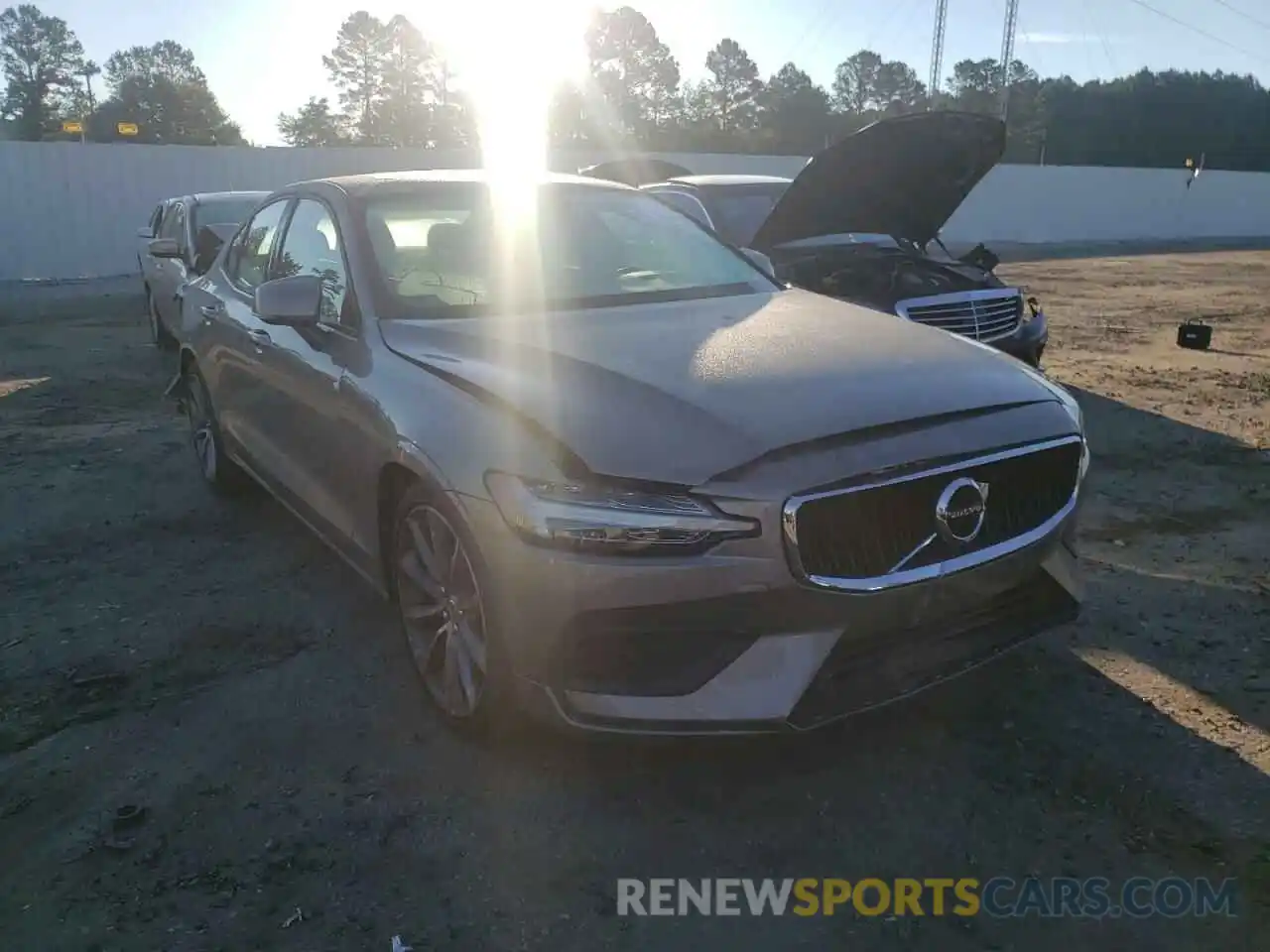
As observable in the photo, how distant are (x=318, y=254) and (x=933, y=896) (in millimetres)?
3160

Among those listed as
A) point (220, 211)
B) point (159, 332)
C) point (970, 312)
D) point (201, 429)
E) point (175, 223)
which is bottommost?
point (159, 332)

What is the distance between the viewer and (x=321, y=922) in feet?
8.14

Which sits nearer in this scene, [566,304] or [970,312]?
[566,304]

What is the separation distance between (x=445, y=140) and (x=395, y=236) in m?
70.8

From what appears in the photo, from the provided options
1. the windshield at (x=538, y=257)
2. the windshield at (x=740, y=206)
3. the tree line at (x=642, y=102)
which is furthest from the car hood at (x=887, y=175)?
the tree line at (x=642, y=102)

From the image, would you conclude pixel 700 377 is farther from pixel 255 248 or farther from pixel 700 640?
pixel 255 248

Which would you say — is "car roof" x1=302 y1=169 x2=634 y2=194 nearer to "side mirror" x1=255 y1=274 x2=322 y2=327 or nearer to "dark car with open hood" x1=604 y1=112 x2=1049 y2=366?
"side mirror" x1=255 y1=274 x2=322 y2=327

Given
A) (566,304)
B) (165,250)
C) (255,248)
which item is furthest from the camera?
(165,250)

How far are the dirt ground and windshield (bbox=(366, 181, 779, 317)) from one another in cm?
134

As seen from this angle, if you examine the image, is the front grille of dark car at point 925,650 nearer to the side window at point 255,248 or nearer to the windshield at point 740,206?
the side window at point 255,248

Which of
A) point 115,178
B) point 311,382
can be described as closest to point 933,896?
point 311,382

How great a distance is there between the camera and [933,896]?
8.31 feet

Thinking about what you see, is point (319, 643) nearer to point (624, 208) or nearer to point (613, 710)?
point (613, 710)

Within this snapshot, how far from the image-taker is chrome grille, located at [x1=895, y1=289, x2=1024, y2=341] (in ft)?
22.6
